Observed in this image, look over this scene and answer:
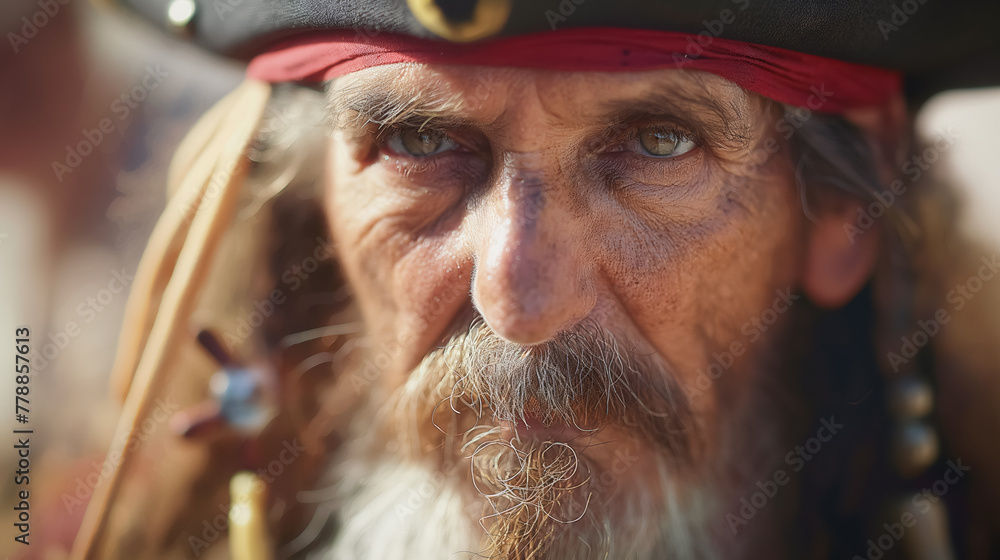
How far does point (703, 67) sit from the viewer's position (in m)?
1.00

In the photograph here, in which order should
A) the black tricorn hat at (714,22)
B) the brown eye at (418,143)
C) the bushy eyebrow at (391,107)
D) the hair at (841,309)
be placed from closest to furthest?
the black tricorn hat at (714,22), the bushy eyebrow at (391,107), the brown eye at (418,143), the hair at (841,309)

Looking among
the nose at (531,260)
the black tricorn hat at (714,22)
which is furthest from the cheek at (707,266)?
the black tricorn hat at (714,22)

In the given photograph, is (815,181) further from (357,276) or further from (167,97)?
(167,97)

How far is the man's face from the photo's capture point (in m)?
1.02

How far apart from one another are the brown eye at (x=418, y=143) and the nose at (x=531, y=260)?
0.55 feet

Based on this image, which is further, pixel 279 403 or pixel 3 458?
pixel 3 458

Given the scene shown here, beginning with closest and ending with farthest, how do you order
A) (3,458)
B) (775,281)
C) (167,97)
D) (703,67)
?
(703,67) < (775,281) < (3,458) < (167,97)

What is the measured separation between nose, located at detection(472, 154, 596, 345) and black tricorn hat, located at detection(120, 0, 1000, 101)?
23 centimetres

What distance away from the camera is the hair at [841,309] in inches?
51.6

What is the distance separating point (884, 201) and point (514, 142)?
2.73ft

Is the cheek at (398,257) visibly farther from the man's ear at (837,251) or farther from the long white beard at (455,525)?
the man's ear at (837,251)

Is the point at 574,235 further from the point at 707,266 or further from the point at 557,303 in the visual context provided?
the point at 707,266

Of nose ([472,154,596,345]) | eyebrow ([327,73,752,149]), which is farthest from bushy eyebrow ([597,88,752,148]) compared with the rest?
nose ([472,154,596,345])

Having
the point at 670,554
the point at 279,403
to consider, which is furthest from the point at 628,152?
the point at 279,403
